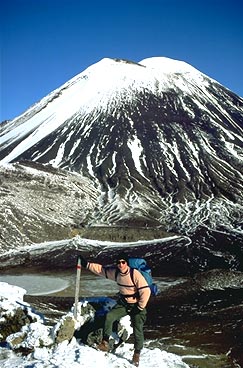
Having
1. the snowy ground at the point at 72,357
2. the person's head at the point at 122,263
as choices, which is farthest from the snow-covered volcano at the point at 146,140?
the person's head at the point at 122,263

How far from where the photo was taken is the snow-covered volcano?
7331 centimetres

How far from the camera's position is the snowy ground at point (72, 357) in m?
10.1

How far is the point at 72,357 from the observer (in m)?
10.4

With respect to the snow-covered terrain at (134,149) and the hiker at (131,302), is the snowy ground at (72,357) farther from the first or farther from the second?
the snow-covered terrain at (134,149)

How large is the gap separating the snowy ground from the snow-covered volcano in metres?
48.0

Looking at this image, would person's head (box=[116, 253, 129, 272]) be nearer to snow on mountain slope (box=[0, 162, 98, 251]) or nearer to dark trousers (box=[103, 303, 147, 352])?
dark trousers (box=[103, 303, 147, 352])

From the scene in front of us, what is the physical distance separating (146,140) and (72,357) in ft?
329

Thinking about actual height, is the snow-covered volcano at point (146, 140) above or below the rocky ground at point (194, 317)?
above

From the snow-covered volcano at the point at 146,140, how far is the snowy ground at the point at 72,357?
1889 inches

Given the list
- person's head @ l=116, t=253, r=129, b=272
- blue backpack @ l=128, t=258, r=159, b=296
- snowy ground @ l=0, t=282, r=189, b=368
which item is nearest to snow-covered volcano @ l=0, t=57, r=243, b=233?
snowy ground @ l=0, t=282, r=189, b=368

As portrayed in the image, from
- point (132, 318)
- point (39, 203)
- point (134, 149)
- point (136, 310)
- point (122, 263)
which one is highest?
point (134, 149)

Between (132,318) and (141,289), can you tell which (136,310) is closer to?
(132,318)

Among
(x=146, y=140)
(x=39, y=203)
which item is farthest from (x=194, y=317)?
(x=146, y=140)

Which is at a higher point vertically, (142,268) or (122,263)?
(122,263)
